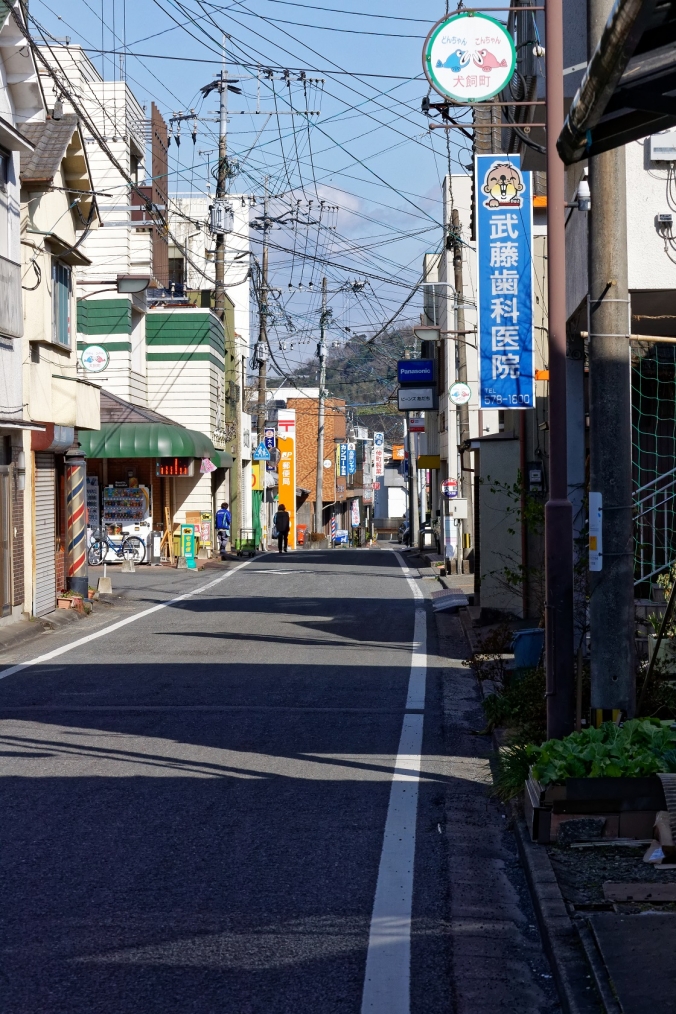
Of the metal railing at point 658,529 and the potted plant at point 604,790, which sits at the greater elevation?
the metal railing at point 658,529

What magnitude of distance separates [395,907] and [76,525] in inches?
666

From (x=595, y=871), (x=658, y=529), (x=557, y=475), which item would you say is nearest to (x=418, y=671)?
(x=658, y=529)

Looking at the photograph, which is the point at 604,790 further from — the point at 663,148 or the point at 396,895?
the point at 663,148

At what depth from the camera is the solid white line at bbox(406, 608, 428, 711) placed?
11433 millimetres

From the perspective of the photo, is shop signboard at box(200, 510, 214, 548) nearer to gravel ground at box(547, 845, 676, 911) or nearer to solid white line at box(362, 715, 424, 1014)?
solid white line at box(362, 715, 424, 1014)

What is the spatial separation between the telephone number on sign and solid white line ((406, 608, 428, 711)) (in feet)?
11.3

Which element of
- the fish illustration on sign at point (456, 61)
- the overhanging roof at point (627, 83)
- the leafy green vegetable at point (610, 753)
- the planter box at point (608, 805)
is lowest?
the planter box at point (608, 805)

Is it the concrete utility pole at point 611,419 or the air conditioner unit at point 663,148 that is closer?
the concrete utility pole at point 611,419

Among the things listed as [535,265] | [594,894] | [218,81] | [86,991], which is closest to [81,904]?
[86,991]

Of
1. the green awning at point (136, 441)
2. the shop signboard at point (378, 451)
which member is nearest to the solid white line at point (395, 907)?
the green awning at point (136, 441)

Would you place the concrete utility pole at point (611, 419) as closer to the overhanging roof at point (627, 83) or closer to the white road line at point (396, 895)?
the white road line at point (396, 895)

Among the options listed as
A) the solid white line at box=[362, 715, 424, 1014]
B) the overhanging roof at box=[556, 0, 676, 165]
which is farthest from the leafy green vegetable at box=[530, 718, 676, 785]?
the overhanging roof at box=[556, 0, 676, 165]

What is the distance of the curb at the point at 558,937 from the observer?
14.1 feet

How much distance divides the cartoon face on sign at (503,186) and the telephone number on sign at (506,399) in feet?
8.84
